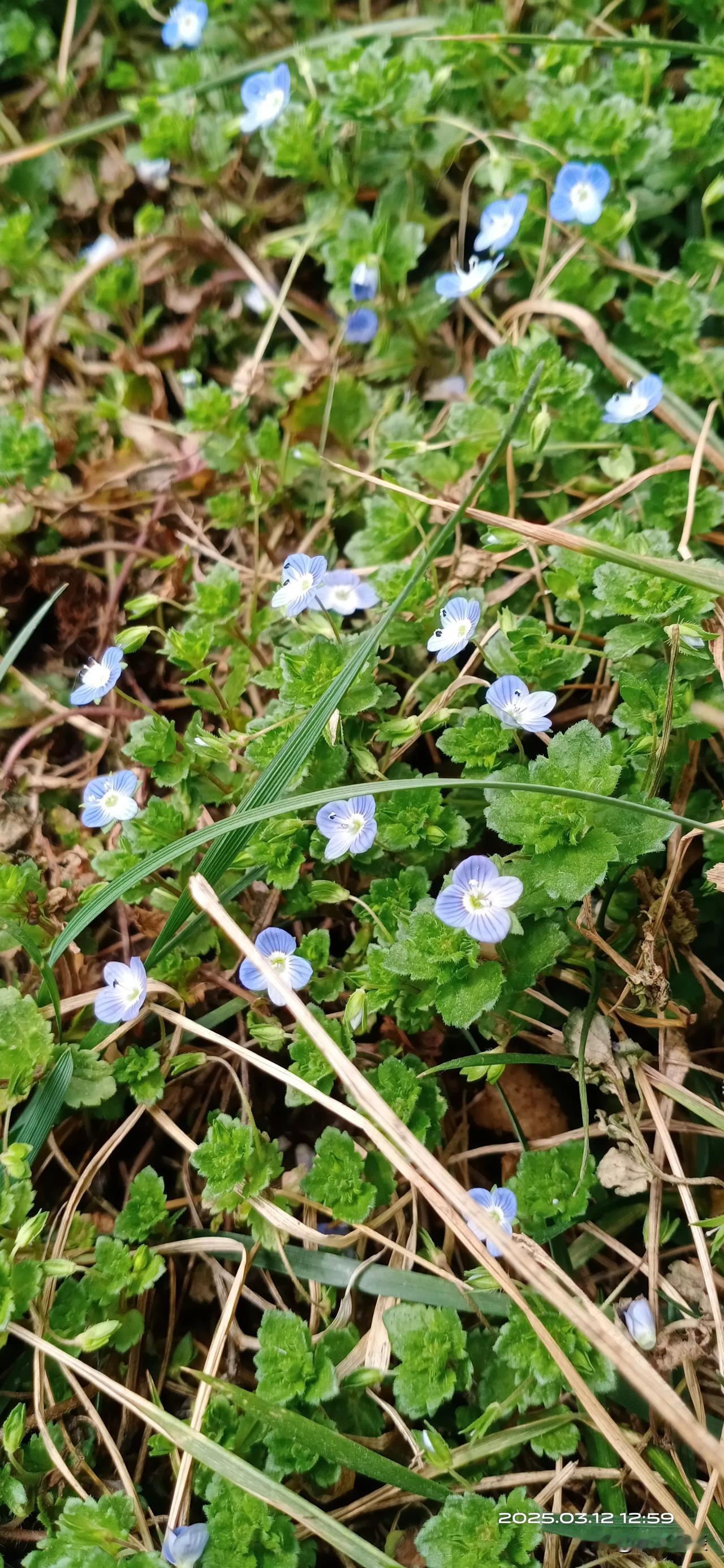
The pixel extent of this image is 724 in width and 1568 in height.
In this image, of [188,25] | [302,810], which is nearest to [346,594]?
[302,810]

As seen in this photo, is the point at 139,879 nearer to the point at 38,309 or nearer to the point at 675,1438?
the point at 675,1438

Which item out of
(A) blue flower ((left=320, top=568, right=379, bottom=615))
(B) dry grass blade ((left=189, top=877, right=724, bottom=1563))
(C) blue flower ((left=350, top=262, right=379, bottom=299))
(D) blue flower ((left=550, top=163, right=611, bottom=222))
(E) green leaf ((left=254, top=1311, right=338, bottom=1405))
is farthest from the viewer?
(C) blue flower ((left=350, top=262, right=379, bottom=299))

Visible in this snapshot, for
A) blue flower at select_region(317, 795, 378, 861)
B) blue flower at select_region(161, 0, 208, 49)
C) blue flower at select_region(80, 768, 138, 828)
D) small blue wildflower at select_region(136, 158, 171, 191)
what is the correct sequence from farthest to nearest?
small blue wildflower at select_region(136, 158, 171, 191)
blue flower at select_region(161, 0, 208, 49)
blue flower at select_region(80, 768, 138, 828)
blue flower at select_region(317, 795, 378, 861)

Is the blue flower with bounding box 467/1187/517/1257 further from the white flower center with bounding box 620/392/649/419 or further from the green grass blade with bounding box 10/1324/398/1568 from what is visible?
the white flower center with bounding box 620/392/649/419

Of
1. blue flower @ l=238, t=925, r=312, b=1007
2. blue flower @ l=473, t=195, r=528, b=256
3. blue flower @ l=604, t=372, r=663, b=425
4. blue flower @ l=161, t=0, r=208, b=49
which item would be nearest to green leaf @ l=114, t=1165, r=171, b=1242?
blue flower @ l=238, t=925, r=312, b=1007

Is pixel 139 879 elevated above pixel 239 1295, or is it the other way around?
pixel 139 879

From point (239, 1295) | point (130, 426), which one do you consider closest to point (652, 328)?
point (130, 426)

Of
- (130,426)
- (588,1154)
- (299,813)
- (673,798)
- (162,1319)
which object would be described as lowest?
(162,1319)
